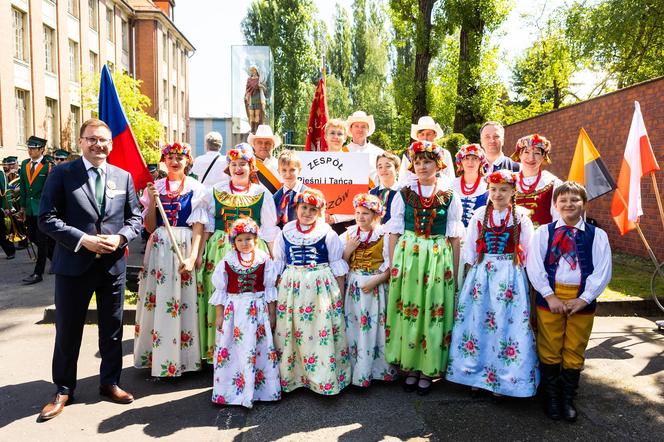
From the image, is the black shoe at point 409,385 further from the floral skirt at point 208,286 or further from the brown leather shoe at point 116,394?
the brown leather shoe at point 116,394

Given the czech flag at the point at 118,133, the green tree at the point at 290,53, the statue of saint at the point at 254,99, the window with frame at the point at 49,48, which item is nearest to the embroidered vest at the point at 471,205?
the czech flag at the point at 118,133

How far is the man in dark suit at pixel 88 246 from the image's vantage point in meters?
3.84

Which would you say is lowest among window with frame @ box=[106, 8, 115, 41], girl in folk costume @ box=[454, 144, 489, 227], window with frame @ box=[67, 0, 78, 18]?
girl in folk costume @ box=[454, 144, 489, 227]

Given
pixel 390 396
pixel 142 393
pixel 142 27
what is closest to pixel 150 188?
pixel 142 393

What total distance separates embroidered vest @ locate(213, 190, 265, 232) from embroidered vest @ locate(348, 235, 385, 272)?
97cm

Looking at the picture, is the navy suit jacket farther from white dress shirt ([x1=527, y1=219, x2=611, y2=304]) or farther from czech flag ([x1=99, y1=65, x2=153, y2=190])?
white dress shirt ([x1=527, y1=219, x2=611, y2=304])

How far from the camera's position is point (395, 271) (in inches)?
170

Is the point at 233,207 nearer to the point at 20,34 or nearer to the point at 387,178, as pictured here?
the point at 387,178

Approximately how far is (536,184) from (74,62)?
2894 centimetres

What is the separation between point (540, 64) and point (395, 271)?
85.5ft

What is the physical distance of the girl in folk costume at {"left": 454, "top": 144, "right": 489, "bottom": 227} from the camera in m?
4.85

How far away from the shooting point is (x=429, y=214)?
4.25m

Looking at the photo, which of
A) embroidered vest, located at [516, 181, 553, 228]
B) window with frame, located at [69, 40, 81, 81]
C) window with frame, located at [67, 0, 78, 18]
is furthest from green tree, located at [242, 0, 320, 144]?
embroidered vest, located at [516, 181, 553, 228]

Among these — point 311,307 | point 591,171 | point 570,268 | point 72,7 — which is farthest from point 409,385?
point 72,7
